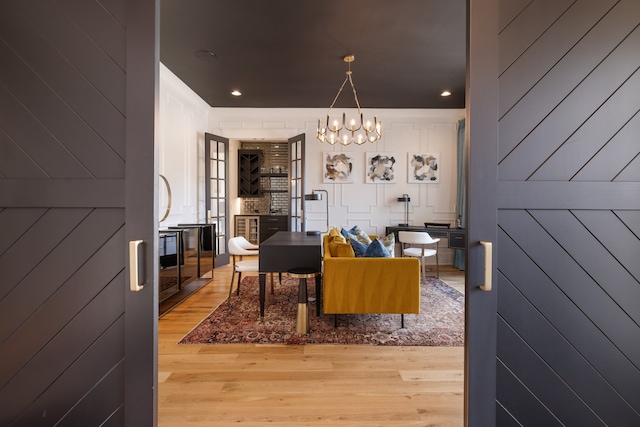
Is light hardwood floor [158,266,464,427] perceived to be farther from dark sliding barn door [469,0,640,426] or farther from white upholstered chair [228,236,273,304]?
white upholstered chair [228,236,273,304]

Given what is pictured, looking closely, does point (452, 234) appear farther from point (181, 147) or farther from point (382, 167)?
point (181, 147)

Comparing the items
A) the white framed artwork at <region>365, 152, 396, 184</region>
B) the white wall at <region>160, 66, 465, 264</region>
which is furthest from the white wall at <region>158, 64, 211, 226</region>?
the white framed artwork at <region>365, 152, 396, 184</region>

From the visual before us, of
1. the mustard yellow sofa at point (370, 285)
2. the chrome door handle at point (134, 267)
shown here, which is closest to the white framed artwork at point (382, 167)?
the mustard yellow sofa at point (370, 285)

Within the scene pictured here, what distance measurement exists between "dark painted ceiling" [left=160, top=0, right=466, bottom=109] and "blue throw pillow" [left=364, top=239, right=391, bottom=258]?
2.16 metres

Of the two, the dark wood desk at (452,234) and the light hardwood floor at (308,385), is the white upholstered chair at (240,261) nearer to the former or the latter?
the light hardwood floor at (308,385)

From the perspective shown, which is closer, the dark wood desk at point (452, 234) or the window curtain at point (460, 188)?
the dark wood desk at point (452, 234)

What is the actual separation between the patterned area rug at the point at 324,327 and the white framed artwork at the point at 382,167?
2789mm

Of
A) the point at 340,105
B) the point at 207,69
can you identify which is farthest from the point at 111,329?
the point at 340,105

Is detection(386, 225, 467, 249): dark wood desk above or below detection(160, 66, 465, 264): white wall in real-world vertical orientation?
below

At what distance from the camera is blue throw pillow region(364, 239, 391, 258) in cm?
299

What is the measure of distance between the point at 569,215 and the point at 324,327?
2340 millimetres

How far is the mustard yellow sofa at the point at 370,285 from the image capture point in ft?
9.46

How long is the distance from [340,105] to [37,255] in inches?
211

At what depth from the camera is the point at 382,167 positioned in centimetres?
612
